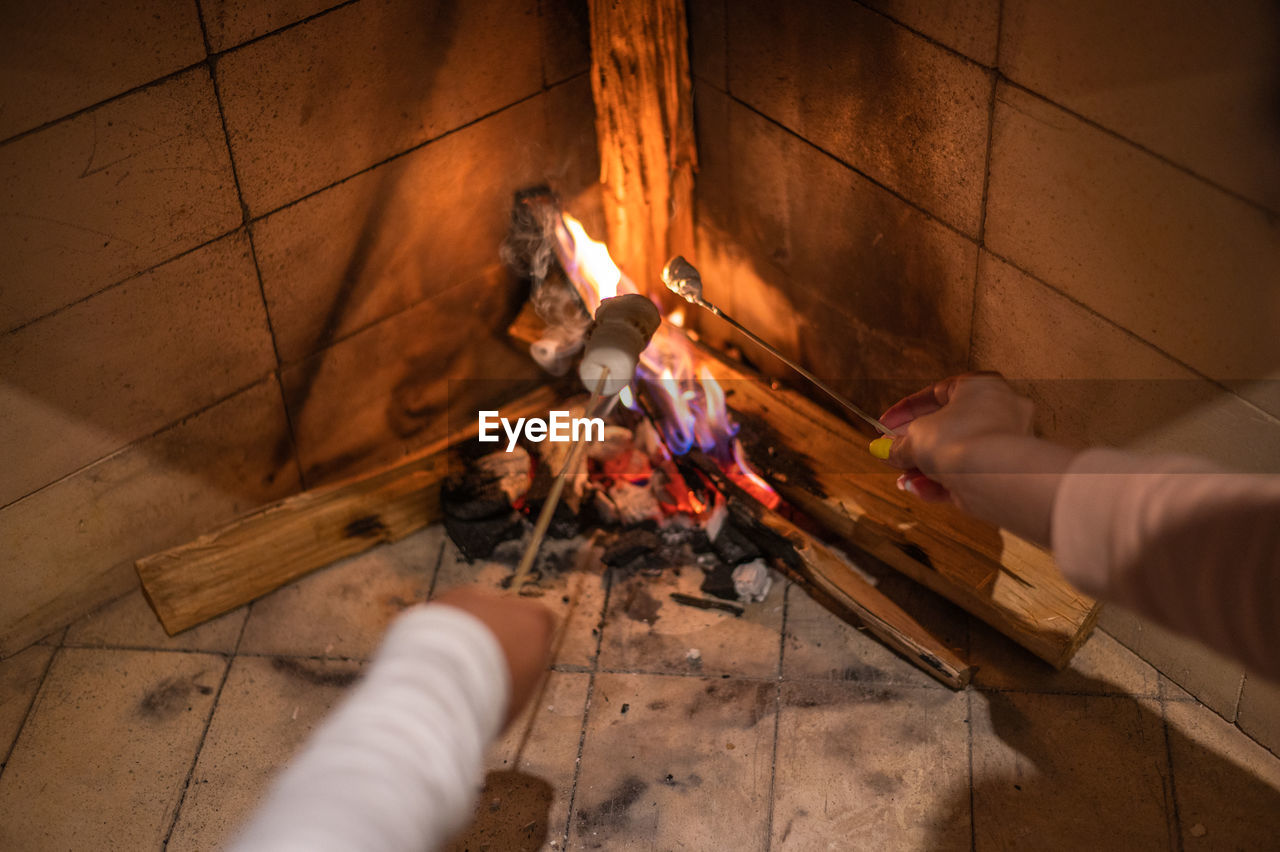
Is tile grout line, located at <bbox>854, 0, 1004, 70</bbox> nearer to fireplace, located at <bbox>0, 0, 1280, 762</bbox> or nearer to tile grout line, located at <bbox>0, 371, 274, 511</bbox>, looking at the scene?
fireplace, located at <bbox>0, 0, 1280, 762</bbox>

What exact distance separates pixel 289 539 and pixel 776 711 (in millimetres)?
2120

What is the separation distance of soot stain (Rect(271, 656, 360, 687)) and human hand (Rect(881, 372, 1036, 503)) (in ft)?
8.37

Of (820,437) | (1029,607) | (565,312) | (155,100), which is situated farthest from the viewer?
(565,312)

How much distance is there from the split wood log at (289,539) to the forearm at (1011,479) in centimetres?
290

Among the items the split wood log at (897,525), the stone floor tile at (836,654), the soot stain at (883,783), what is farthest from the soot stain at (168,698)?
the soot stain at (883,783)

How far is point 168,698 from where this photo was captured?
4668 millimetres

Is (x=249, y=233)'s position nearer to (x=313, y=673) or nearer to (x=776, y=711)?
(x=313, y=673)

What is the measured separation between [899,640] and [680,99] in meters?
2.40

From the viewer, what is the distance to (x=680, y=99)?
5.00 m

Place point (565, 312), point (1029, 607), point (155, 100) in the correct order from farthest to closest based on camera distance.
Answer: point (565, 312)
point (1029, 607)
point (155, 100)

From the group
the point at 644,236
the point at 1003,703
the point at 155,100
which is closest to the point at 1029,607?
the point at 1003,703

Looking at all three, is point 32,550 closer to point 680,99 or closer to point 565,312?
point 565,312

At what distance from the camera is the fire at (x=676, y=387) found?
5.05 meters

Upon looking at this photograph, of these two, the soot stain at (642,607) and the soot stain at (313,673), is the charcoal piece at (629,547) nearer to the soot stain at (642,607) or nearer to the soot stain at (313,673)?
the soot stain at (642,607)
